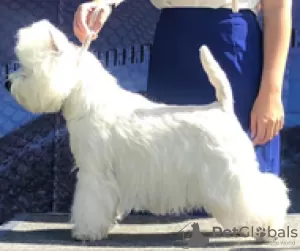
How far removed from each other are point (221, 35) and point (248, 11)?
123 millimetres

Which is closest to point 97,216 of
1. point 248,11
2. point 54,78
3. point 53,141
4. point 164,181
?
point 164,181

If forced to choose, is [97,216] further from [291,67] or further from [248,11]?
[291,67]

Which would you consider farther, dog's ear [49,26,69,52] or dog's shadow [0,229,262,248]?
dog's shadow [0,229,262,248]

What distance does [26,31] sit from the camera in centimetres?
246

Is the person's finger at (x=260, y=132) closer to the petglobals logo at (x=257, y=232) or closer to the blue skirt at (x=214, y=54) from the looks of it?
the blue skirt at (x=214, y=54)

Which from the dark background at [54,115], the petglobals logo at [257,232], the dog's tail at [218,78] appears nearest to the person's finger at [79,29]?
the dog's tail at [218,78]

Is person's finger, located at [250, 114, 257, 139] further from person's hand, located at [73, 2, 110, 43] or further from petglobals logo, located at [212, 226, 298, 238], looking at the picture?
person's hand, located at [73, 2, 110, 43]

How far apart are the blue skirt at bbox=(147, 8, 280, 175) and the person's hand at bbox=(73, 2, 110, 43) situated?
35cm

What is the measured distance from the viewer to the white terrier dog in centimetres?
246

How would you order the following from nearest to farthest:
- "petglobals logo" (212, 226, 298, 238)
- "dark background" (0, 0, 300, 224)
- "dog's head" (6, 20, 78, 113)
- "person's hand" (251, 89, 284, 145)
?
"dog's head" (6, 20, 78, 113)
"petglobals logo" (212, 226, 298, 238)
"person's hand" (251, 89, 284, 145)
"dark background" (0, 0, 300, 224)

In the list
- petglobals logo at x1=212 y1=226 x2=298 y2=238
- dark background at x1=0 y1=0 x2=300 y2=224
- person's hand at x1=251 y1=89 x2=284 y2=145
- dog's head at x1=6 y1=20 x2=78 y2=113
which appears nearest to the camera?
dog's head at x1=6 y1=20 x2=78 y2=113

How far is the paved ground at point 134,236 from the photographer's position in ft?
8.15

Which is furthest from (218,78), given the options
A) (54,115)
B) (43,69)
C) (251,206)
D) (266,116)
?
(54,115)

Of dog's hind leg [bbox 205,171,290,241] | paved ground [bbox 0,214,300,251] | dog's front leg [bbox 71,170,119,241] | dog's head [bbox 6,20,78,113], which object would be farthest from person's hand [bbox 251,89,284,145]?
dog's head [bbox 6,20,78,113]
